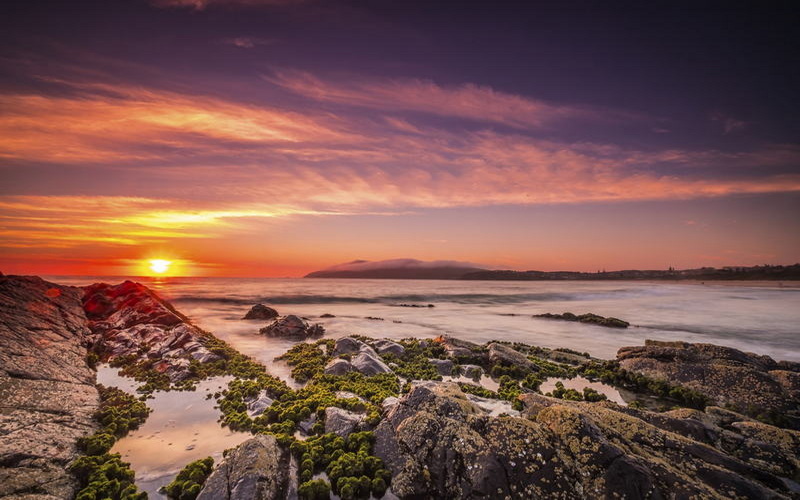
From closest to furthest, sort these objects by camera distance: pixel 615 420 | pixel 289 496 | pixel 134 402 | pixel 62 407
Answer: pixel 289 496
pixel 615 420
pixel 62 407
pixel 134 402

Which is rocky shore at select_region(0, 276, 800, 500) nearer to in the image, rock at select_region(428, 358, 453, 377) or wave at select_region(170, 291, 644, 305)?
rock at select_region(428, 358, 453, 377)

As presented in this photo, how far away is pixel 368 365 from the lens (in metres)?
18.0

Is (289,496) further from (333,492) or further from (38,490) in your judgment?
(38,490)

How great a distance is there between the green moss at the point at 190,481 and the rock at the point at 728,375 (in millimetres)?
19727

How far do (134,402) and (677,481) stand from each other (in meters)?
18.3

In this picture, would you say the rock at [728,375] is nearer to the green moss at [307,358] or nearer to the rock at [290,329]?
the green moss at [307,358]

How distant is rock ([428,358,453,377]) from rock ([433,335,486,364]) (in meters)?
1.56

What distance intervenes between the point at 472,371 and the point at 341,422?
32.1 ft

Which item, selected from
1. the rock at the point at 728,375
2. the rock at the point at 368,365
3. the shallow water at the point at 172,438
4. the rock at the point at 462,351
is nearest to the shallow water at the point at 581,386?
the rock at the point at 728,375

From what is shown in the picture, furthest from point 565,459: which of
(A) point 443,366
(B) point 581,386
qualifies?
(A) point 443,366

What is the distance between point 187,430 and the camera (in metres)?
11.6

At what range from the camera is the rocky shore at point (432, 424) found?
746 centimetres

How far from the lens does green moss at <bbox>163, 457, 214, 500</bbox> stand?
7996 millimetres

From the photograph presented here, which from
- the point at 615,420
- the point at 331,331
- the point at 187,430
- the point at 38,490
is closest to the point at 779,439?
the point at 615,420
